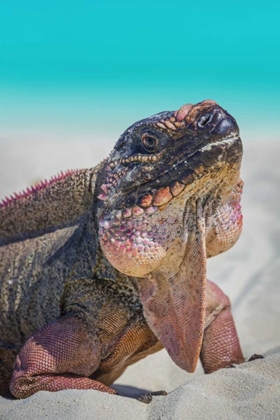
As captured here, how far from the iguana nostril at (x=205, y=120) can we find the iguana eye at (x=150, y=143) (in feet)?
0.96

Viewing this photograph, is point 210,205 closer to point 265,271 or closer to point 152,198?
point 152,198

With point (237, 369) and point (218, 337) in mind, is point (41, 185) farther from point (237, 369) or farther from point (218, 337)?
point (237, 369)

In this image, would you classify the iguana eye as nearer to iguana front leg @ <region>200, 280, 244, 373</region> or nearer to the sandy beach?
the sandy beach

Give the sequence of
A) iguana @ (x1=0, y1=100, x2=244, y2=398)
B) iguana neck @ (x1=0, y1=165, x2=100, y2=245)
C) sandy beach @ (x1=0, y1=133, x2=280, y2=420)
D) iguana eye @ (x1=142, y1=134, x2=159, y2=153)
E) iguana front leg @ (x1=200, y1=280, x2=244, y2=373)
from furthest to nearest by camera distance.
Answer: iguana front leg @ (x1=200, y1=280, x2=244, y2=373), iguana neck @ (x1=0, y1=165, x2=100, y2=245), iguana eye @ (x1=142, y1=134, x2=159, y2=153), iguana @ (x1=0, y1=100, x2=244, y2=398), sandy beach @ (x1=0, y1=133, x2=280, y2=420)

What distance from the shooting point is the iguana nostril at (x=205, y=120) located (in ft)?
12.4

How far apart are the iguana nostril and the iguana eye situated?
0.29m

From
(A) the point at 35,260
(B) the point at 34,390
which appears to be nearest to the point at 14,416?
(B) the point at 34,390

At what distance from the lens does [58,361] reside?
4340 millimetres

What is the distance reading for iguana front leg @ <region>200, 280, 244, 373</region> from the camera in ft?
16.2

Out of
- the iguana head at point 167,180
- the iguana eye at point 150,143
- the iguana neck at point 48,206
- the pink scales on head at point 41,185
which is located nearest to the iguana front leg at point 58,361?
the iguana head at point 167,180

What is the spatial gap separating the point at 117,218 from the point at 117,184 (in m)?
0.26

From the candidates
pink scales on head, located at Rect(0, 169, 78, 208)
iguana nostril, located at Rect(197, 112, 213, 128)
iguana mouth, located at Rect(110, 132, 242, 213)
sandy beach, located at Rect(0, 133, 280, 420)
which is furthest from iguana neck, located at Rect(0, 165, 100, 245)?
sandy beach, located at Rect(0, 133, 280, 420)

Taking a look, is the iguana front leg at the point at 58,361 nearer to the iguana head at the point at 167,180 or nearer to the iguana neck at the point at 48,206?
the iguana head at the point at 167,180

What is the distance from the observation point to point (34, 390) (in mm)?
4285
